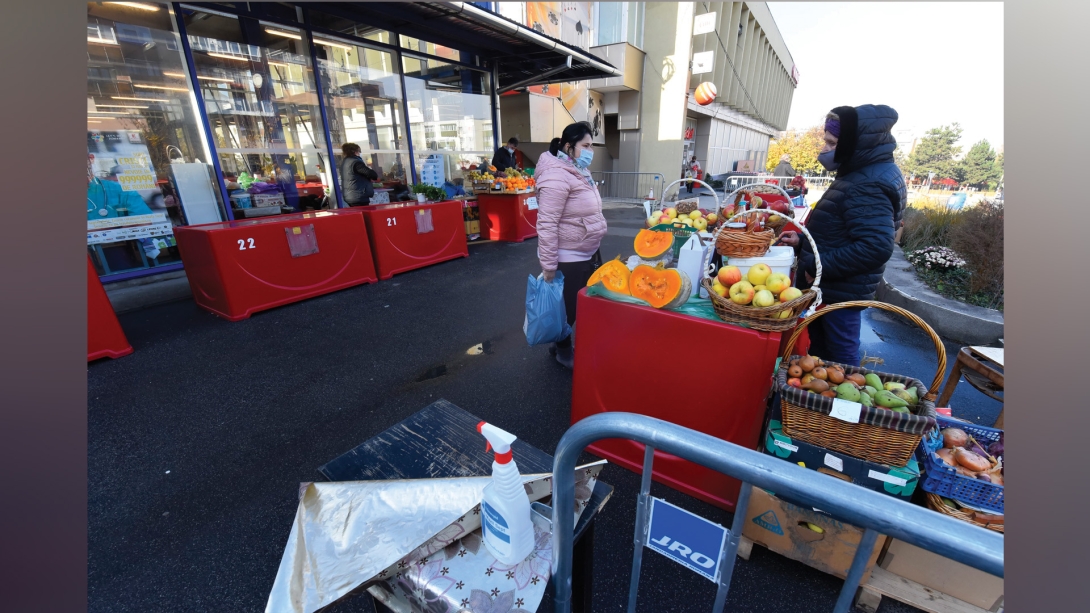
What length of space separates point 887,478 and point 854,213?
57.5 inches

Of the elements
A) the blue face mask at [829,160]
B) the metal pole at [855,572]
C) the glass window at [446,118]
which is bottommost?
the metal pole at [855,572]

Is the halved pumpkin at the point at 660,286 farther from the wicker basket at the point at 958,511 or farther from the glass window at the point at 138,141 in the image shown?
the glass window at the point at 138,141

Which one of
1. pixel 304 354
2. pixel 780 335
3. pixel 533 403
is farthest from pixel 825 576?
pixel 304 354

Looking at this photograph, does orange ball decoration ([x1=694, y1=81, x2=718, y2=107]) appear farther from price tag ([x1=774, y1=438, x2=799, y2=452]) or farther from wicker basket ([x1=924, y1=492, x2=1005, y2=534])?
wicker basket ([x1=924, y1=492, x2=1005, y2=534])

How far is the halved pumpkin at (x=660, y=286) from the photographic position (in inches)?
88.9

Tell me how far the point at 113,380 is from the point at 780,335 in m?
5.27

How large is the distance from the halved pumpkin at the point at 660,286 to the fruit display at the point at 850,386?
0.63 metres

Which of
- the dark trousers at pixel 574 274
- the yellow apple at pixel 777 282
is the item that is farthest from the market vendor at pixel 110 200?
the yellow apple at pixel 777 282

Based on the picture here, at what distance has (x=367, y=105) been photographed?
832cm

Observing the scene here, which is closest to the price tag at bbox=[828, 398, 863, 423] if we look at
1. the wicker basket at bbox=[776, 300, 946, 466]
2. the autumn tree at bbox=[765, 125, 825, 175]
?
the wicker basket at bbox=[776, 300, 946, 466]

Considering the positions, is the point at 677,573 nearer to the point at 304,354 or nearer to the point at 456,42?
the point at 304,354

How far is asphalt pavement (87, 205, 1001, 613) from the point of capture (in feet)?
6.46

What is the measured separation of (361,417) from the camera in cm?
313

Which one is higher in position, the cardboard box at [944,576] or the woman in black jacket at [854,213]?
the woman in black jacket at [854,213]
